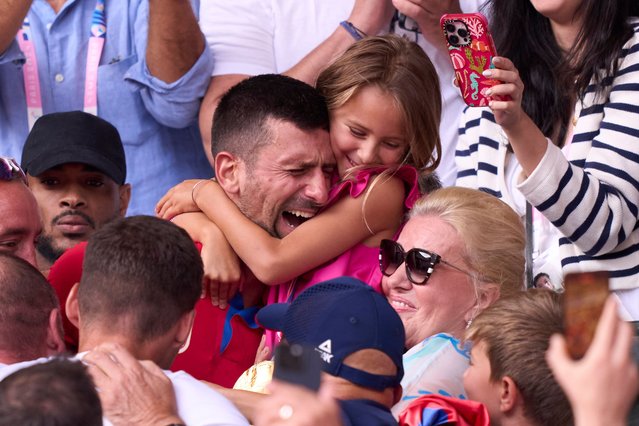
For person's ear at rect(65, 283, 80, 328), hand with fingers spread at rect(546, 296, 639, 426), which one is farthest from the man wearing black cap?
hand with fingers spread at rect(546, 296, 639, 426)

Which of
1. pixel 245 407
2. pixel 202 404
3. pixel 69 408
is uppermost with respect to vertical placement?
pixel 69 408

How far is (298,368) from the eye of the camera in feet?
6.17

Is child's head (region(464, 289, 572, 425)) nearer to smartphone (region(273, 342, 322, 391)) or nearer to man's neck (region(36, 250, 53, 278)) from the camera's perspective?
smartphone (region(273, 342, 322, 391))

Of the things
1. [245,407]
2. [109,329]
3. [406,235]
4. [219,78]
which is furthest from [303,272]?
[219,78]

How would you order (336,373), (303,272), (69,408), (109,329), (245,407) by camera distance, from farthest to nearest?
(303,272)
(245,407)
(109,329)
(336,373)
(69,408)

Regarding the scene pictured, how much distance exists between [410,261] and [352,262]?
0.26 meters

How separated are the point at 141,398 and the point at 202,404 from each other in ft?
0.44

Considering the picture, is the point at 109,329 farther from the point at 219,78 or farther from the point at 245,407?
the point at 219,78

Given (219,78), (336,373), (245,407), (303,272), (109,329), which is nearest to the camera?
(336,373)

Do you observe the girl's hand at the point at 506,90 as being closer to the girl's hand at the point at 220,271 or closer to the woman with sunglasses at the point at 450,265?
the woman with sunglasses at the point at 450,265

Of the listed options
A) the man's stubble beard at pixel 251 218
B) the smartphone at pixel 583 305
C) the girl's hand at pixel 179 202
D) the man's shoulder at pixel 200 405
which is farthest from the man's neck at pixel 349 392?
the girl's hand at pixel 179 202

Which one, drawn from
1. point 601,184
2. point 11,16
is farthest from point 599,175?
point 11,16

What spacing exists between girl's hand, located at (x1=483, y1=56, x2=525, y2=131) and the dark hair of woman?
0.45 m

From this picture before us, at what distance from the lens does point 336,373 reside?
2.48 meters
